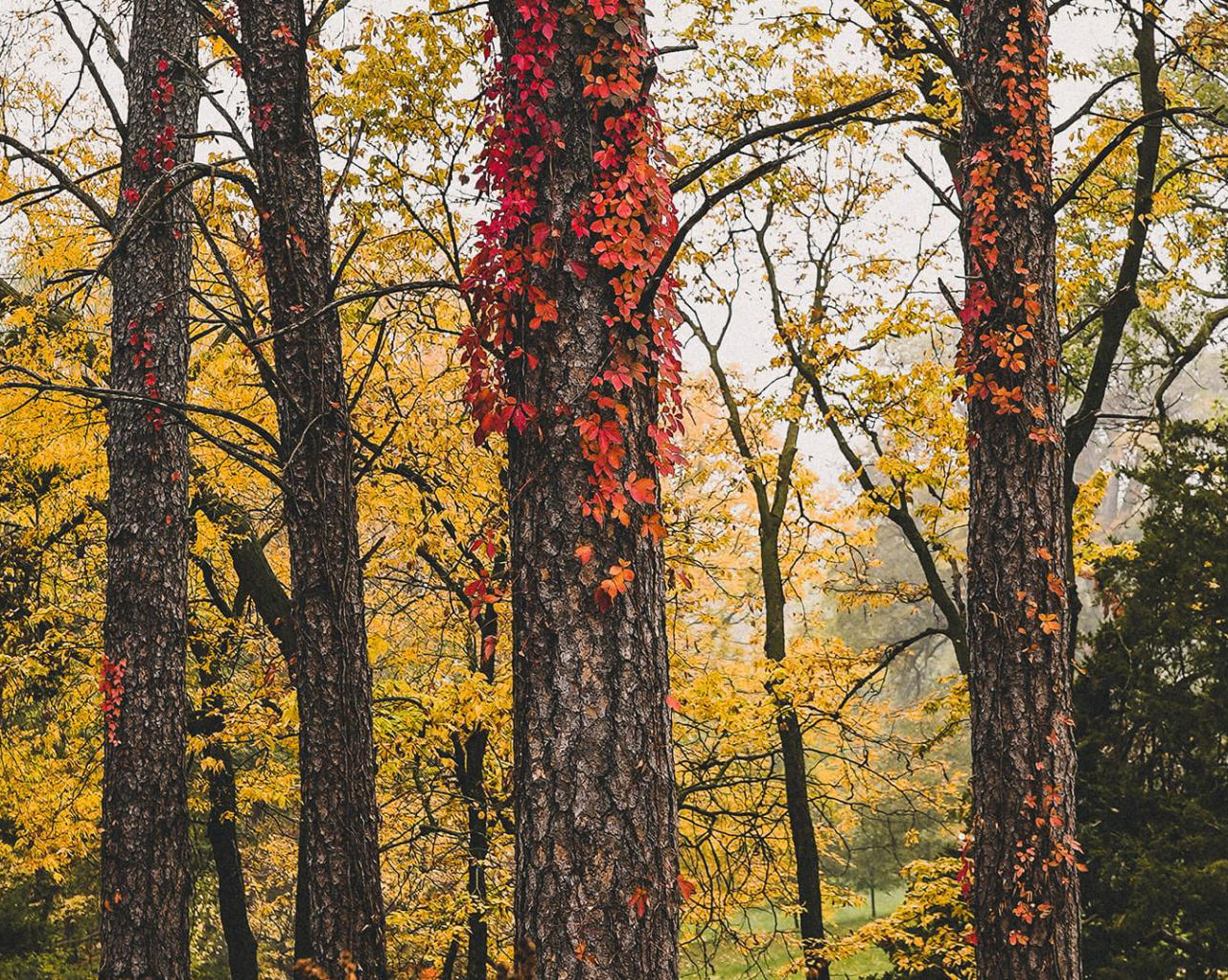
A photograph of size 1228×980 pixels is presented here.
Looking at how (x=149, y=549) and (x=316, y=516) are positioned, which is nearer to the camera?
(x=316, y=516)

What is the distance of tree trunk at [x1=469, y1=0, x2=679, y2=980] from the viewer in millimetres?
2391

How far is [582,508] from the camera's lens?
2492mm

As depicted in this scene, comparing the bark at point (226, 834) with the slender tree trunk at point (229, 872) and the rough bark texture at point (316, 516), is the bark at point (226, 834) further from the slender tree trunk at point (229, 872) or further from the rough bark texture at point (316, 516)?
the rough bark texture at point (316, 516)

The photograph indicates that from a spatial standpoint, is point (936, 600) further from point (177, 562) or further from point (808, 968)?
point (177, 562)

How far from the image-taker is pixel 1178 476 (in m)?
7.61

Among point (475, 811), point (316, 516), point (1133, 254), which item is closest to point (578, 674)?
point (316, 516)

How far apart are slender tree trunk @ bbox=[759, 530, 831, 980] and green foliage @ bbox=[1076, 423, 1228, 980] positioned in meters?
3.10

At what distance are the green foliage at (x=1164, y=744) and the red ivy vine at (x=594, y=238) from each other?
542 cm

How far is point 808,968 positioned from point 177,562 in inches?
295

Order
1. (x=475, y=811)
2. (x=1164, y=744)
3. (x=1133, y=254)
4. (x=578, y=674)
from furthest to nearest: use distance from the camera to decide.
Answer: (x=475, y=811) < (x=1133, y=254) < (x=1164, y=744) < (x=578, y=674)

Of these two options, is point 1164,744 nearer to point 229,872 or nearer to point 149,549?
point 149,549

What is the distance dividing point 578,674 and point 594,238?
1.07m

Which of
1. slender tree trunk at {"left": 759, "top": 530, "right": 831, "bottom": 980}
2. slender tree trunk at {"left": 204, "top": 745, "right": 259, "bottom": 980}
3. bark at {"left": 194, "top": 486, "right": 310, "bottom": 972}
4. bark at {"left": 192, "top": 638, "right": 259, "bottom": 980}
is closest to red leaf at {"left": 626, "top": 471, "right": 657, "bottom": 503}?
slender tree trunk at {"left": 759, "top": 530, "right": 831, "bottom": 980}

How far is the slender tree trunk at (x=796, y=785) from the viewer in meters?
10.5
